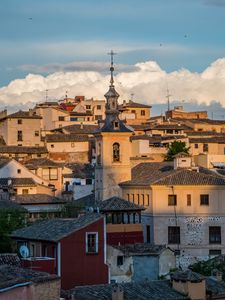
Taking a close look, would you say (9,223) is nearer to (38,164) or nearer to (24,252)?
(24,252)

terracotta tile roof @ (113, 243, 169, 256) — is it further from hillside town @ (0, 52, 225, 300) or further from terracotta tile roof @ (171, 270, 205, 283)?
terracotta tile roof @ (171, 270, 205, 283)

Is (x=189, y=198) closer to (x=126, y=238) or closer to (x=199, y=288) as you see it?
(x=126, y=238)

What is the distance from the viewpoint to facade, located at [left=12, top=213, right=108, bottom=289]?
3216 centimetres

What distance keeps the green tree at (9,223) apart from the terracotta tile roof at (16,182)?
644 inches

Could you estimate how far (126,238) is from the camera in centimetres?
4394

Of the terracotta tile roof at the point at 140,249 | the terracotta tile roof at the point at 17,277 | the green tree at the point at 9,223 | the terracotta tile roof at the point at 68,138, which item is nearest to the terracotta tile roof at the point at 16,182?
the green tree at the point at 9,223

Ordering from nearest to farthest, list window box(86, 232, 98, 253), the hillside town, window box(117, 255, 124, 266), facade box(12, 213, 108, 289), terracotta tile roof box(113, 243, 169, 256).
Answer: the hillside town
facade box(12, 213, 108, 289)
window box(86, 232, 98, 253)
window box(117, 255, 124, 266)
terracotta tile roof box(113, 243, 169, 256)

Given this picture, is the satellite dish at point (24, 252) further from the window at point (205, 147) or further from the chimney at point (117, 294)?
the window at point (205, 147)

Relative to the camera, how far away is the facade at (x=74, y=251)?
105 feet

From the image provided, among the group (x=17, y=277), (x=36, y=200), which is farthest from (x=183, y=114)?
(x=17, y=277)

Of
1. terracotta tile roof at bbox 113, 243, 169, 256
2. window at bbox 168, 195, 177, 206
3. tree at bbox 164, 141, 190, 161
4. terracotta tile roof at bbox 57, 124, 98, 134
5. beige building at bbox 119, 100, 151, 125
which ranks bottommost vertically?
terracotta tile roof at bbox 113, 243, 169, 256

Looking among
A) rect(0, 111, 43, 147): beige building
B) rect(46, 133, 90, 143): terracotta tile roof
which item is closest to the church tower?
rect(46, 133, 90, 143): terracotta tile roof

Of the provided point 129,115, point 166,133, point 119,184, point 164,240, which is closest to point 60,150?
point 166,133

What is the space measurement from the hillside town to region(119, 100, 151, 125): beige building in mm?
174
